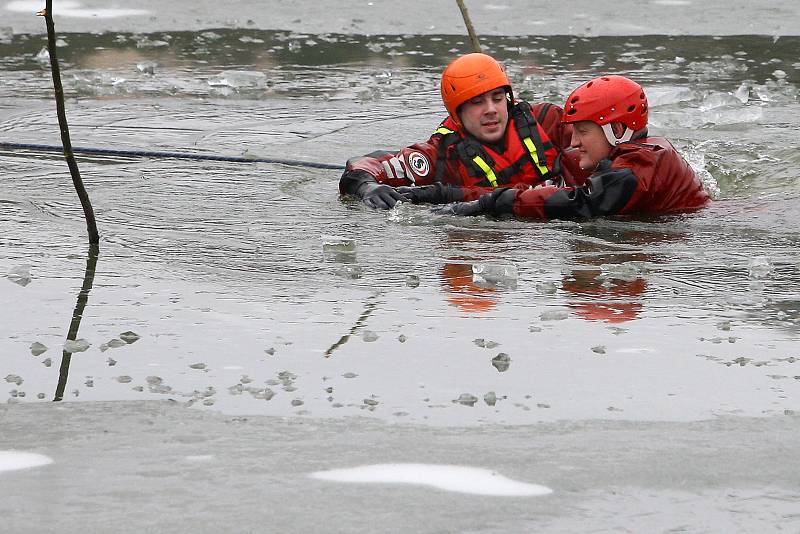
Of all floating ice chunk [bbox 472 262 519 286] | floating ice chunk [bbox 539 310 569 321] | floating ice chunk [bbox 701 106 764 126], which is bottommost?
floating ice chunk [bbox 701 106 764 126]

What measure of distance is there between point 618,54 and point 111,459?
33.8 feet

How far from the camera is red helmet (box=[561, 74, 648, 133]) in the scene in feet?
24.7

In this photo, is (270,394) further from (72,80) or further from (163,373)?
(72,80)

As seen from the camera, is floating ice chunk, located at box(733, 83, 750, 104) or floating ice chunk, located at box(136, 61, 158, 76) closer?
floating ice chunk, located at box(733, 83, 750, 104)

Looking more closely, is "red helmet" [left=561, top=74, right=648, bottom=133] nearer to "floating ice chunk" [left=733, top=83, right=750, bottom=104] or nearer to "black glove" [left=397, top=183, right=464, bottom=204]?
"black glove" [left=397, top=183, right=464, bottom=204]

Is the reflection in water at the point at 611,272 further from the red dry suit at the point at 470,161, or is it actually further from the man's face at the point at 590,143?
the red dry suit at the point at 470,161

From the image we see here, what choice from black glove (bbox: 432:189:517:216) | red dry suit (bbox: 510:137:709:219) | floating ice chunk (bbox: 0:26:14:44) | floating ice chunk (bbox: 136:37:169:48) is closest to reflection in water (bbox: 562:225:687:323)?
red dry suit (bbox: 510:137:709:219)

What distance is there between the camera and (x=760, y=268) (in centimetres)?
627

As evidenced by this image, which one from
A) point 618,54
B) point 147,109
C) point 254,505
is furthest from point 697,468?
point 618,54

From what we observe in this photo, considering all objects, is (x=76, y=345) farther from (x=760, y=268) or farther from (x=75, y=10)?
(x=75, y=10)

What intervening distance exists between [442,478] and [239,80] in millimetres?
9002

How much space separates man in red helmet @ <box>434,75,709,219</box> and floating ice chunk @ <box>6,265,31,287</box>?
2360 mm

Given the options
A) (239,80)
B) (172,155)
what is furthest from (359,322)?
(239,80)

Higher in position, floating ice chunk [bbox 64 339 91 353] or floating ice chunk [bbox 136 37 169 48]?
floating ice chunk [bbox 64 339 91 353]
